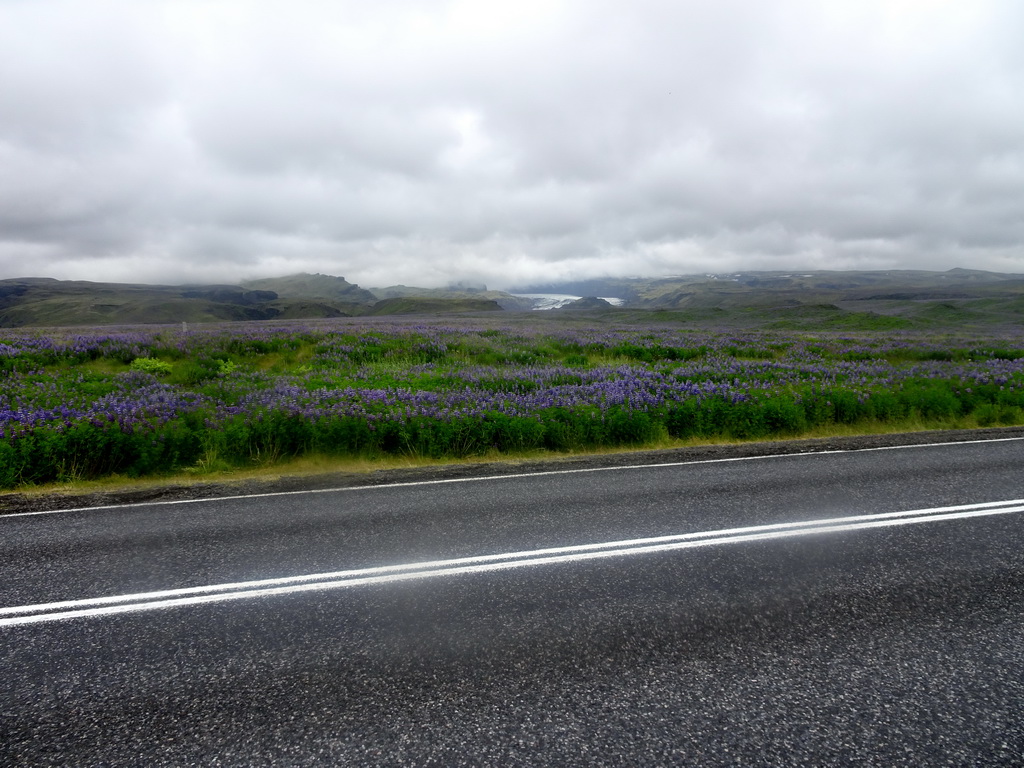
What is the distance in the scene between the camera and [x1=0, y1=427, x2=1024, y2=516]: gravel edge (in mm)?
7086

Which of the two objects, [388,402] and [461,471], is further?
[388,402]

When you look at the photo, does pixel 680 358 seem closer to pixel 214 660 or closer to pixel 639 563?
pixel 639 563

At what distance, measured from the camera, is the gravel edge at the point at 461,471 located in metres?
7.09

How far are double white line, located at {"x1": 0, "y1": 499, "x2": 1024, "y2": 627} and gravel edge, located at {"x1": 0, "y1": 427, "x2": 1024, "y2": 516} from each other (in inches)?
116

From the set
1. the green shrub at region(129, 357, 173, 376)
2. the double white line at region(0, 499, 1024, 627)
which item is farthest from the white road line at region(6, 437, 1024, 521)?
the green shrub at region(129, 357, 173, 376)

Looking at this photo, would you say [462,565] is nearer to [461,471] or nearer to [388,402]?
[461,471]

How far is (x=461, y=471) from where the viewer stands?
8.42 meters

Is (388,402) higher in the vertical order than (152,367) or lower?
lower

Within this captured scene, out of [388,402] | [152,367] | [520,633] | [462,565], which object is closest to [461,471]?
[388,402]

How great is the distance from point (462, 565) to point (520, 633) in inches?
48.4

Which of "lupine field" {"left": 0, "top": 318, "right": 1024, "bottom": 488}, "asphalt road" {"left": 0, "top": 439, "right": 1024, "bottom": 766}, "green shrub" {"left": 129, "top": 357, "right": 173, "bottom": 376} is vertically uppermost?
"green shrub" {"left": 129, "top": 357, "right": 173, "bottom": 376}

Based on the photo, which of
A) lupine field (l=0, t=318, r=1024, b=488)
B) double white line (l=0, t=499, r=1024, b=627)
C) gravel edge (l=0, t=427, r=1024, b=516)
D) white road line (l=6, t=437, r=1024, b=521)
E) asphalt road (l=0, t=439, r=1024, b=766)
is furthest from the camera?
lupine field (l=0, t=318, r=1024, b=488)

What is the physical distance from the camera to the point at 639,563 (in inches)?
199

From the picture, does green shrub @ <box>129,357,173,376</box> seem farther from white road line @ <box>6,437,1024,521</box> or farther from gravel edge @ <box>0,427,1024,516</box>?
white road line @ <box>6,437,1024,521</box>
